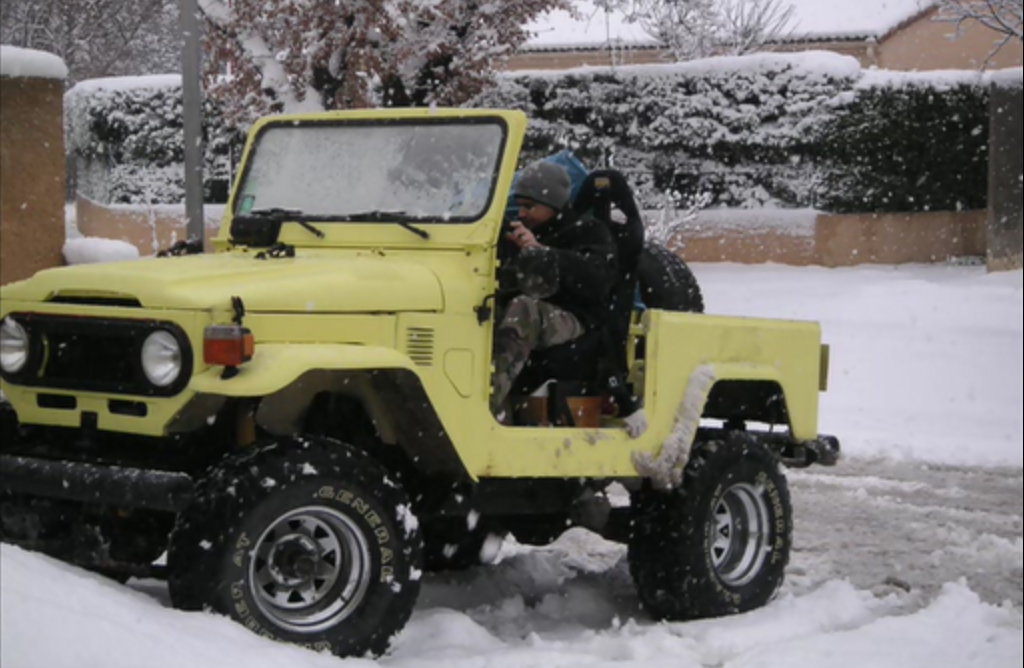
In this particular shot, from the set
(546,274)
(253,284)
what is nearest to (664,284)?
(546,274)

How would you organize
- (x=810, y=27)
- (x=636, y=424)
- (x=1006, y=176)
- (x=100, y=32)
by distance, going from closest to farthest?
(x=100, y=32) < (x=636, y=424) < (x=810, y=27) < (x=1006, y=176)

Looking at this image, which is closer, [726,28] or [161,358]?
[161,358]

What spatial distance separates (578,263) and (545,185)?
0.43m

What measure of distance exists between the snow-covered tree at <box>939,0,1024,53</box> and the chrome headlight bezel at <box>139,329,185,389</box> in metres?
14.6

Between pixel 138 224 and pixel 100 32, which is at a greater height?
pixel 100 32

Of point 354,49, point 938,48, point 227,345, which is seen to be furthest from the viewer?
point 938,48

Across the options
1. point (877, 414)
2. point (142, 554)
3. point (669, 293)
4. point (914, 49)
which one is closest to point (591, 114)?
point (914, 49)

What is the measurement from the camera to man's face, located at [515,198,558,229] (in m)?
7.14

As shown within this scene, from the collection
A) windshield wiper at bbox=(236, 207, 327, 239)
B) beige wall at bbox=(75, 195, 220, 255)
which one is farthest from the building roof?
windshield wiper at bbox=(236, 207, 327, 239)

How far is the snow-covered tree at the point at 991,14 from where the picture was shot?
1908cm

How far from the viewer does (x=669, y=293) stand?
25.5 feet

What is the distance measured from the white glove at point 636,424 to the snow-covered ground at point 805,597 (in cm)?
74

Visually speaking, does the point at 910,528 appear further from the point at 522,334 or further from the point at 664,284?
the point at 522,334

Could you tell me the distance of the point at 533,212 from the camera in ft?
23.5
